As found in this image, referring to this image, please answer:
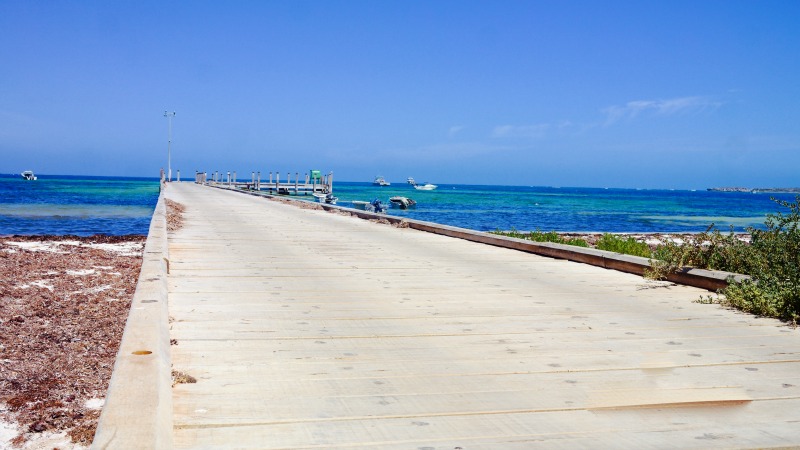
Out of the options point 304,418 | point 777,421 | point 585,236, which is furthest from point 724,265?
point 585,236

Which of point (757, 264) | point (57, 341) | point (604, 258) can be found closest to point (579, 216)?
point (604, 258)

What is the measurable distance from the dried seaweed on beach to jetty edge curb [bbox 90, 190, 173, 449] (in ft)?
2.32

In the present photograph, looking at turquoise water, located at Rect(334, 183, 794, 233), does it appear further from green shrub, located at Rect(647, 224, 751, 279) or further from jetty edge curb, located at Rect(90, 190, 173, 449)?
jetty edge curb, located at Rect(90, 190, 173, 449)

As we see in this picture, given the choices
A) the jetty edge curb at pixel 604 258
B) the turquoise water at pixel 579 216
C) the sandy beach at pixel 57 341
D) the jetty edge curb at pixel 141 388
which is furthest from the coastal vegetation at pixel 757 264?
the turquoise water at pixel 579 216

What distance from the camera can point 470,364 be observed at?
396 cm

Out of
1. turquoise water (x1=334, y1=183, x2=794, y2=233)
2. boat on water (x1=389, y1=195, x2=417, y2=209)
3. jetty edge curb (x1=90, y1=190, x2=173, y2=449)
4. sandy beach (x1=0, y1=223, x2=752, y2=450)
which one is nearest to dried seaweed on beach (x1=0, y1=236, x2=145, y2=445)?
sandy beach (x1=0, y1=223, x2=752, y2=450)

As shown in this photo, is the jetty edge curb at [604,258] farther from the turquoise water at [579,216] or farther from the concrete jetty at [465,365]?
the turquoise water at [579,216]

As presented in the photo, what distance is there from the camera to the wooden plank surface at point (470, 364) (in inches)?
115

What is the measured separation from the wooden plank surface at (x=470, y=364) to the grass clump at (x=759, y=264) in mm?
219

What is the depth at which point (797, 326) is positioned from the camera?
16.6 feet

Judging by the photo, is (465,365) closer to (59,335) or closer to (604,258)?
(59,335)

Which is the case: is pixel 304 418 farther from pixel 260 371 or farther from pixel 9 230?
pixel 9 230

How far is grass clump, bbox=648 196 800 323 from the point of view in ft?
17.8

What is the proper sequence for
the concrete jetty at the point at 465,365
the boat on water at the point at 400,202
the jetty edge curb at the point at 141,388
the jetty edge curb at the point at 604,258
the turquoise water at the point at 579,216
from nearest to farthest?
the jetty edge curb at the point at 141,388 → the concrete jetty at the point at 465,365 → the jetty edge curb at the point at 604,258 → the turquoise water at the point at 579,216 → the boat on water at the point at 400,202
